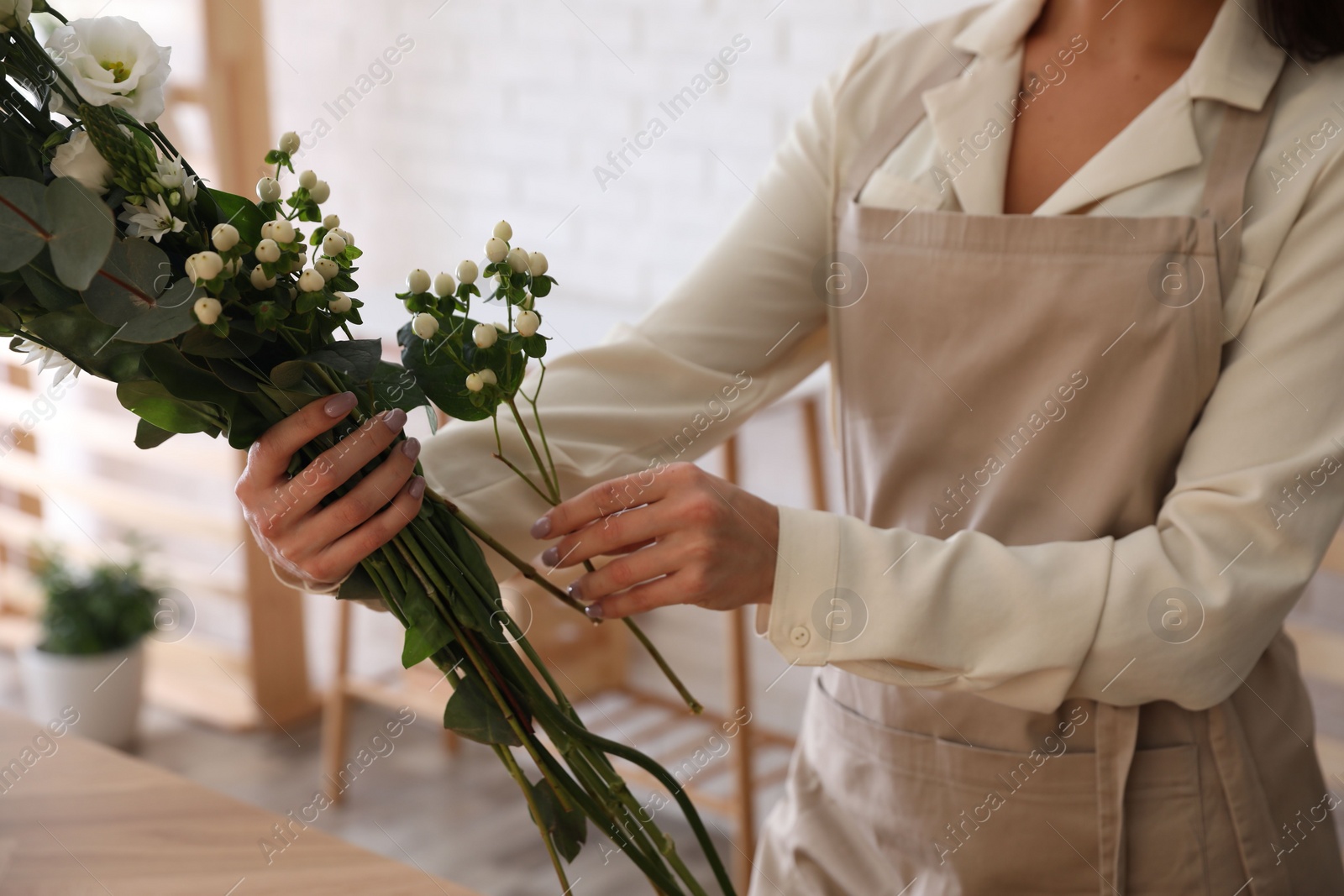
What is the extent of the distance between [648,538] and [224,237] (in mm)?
369

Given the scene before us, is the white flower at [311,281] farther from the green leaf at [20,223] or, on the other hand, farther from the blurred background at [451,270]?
the blurred background at [451,270]

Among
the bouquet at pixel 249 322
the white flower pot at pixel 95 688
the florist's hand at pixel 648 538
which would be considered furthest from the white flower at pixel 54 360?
the white flower pot at pixel 95 688

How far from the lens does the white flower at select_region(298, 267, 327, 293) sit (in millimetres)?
762

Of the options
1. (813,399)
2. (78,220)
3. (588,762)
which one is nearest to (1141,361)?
(588,762)

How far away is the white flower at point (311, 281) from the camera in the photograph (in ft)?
2.50

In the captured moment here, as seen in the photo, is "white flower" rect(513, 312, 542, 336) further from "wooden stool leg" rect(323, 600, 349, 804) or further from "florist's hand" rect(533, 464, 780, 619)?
"wooden stool leg" rect(323, 600, 349, 804)

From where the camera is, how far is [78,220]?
0.72m

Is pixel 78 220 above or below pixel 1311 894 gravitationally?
above

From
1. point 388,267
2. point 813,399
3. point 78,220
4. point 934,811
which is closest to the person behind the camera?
point 78,220

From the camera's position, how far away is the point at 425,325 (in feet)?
2.71

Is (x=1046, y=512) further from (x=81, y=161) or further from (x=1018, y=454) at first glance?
(x=81, y=161)

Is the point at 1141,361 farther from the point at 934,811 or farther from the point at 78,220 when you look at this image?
the point at 78,220

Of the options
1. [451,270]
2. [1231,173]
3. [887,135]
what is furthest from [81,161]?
[451,270]

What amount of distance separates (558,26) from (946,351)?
6.72 feet
